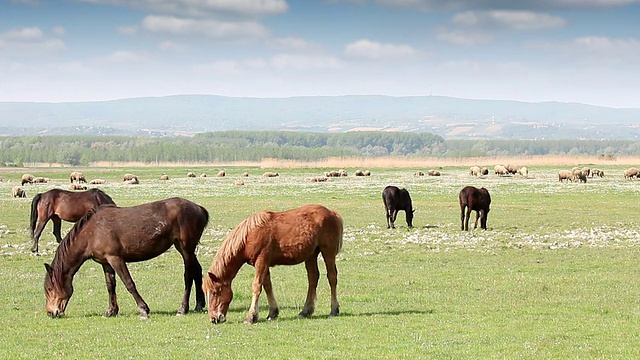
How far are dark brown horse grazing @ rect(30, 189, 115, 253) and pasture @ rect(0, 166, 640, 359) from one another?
3.37 feet

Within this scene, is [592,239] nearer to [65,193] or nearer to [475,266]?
[475,266]

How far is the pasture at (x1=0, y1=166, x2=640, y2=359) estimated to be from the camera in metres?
10.7

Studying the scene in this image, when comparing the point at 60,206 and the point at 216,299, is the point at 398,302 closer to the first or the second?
the point at 216,299

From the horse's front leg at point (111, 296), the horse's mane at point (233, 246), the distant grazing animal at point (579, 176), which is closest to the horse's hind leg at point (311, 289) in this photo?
the horse's mane at point (233, 246)

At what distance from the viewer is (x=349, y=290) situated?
17.0m

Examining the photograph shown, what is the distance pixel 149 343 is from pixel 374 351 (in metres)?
3.42

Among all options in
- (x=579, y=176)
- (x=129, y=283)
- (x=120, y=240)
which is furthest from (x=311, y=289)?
(x=579, y=176)

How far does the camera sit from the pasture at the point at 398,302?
35.2 ft

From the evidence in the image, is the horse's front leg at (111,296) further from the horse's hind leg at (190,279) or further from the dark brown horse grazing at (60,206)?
the dark brown horse grazing at (60,206)

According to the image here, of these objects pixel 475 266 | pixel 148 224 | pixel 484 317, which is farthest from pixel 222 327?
pixel 475 266

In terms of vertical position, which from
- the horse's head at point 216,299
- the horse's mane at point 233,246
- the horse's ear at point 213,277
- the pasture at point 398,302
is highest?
the horse's mane at point 233,246

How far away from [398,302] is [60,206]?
46.5 feet

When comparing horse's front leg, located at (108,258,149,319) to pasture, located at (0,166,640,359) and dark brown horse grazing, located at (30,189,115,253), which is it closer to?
pasture, located at (0,166,640,359)

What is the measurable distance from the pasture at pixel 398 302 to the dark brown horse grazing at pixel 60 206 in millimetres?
1027
